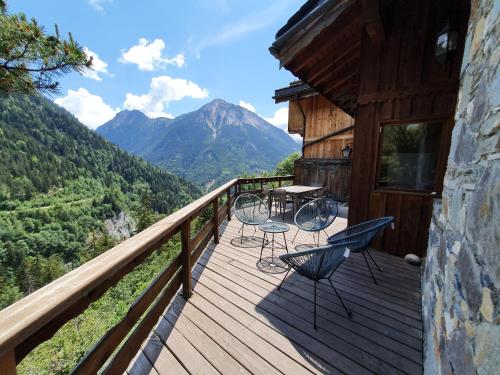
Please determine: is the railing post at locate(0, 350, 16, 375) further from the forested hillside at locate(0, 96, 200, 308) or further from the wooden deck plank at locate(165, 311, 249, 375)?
the forested hillside at locate(0, 96, 200, 308)

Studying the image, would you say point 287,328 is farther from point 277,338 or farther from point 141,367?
point 141,367

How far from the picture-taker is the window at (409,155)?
114 inches

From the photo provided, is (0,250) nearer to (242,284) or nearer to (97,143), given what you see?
(242,284)

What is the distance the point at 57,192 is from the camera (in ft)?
214

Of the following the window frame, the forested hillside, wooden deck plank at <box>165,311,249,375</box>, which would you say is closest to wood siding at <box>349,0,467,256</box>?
the window frame

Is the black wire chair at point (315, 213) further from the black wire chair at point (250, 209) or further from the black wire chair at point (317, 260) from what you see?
the black wire chair at point (317, 260)

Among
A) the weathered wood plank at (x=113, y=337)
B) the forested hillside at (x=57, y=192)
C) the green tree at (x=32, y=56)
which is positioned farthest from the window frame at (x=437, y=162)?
the forested hillside at (x=57, y=192)

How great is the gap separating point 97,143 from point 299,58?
10797 cm

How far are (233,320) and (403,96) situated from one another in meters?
3.33

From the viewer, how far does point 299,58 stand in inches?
133

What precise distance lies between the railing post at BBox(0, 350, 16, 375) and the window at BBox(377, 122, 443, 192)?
373cm

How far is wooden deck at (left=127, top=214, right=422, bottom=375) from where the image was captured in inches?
64.0

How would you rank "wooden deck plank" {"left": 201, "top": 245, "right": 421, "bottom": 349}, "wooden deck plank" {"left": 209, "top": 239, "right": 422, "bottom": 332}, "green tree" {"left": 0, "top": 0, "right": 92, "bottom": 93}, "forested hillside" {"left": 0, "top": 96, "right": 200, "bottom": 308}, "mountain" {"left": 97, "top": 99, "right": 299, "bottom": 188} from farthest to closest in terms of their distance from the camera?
"mountain" {"left": 97, "top": 99, "right": 299, "bottom": 188} < "forested hillside" {"left": 0, "top": 96, "right": 200, "bottom": 308} < "green tree" {"left": 0, "top": 0, "right": 92, "bottom": 93} < "wooden deck plank" {"left": 209, "top": 239, "right": 422, "bottom": 332} < "wooden deck plank" {"left": 201, "top": 245, "right": 421, "bottom": 349}

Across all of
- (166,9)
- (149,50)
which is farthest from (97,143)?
(166,9)
